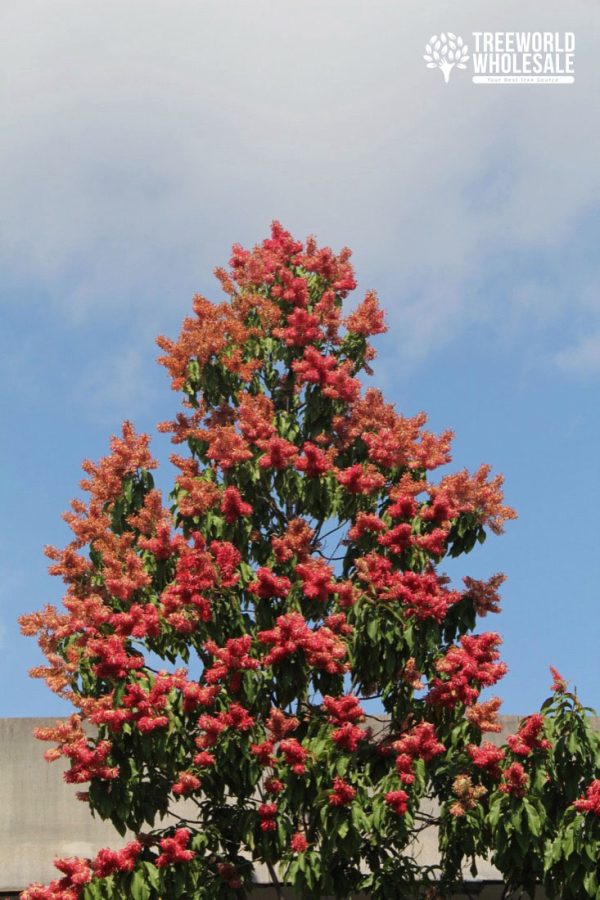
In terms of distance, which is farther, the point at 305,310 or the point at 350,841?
the point at 305,310

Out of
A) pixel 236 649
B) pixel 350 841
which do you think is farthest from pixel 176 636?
pixel 350 841

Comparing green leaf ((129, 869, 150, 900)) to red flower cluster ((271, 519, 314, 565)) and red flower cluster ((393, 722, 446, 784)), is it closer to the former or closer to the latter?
red flower cluster ((393, 722, 446, 784))

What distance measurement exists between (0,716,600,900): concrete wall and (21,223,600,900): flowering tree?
215cm

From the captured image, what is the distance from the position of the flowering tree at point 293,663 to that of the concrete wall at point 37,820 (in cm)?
215

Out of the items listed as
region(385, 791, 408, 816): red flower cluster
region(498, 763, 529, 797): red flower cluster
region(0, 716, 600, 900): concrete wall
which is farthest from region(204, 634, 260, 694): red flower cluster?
region(0, 716, 600, 900): concrete wall

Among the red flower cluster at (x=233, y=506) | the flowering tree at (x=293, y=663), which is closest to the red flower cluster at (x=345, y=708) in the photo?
the flowering tree at (x=293, y=663)

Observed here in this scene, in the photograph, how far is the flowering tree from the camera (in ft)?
50.1

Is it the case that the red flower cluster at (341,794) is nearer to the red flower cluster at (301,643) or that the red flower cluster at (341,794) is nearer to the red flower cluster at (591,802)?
the red flower cluster at (301,643)

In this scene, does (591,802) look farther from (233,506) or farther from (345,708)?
(233,506)

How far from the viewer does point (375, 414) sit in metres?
17.4

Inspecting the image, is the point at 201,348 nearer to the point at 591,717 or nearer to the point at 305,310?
the point at 305,310

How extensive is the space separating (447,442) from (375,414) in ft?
3.05

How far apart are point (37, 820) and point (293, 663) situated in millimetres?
4809

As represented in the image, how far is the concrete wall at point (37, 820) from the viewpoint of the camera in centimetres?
1825
